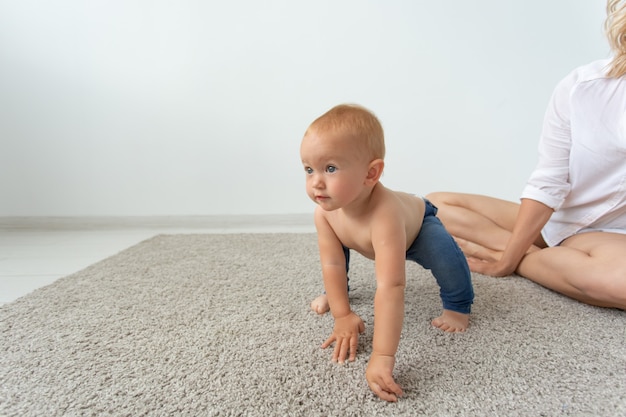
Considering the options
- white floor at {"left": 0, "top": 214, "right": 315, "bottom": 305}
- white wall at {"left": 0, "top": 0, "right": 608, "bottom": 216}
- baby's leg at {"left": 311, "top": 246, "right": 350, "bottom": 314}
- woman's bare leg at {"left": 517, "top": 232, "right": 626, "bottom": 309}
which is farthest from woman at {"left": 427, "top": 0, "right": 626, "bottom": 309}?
white floor at {"left": 0, "top": 214, "right": 315, "bottom": 305}

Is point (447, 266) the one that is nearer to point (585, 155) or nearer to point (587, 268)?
point (587, 268)

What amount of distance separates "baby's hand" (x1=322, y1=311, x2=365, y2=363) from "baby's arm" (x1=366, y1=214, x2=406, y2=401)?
67 mm

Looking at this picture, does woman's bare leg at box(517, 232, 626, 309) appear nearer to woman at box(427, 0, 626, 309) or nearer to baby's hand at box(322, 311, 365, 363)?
woman at box(427, 0, 626, 309)

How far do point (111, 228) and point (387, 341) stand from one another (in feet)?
5.32

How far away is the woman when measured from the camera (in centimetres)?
86

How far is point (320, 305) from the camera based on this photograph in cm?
87

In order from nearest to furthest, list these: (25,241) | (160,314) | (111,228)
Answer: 1. (160,314)
2. (25,241)
3. (111,228)

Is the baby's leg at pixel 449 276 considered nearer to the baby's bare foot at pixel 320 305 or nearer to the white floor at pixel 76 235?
the baby's bare foot at pixel 320 305

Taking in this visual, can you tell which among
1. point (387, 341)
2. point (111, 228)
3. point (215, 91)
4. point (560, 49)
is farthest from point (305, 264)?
point (560, 49)

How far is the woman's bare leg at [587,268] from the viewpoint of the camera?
32.4 inches

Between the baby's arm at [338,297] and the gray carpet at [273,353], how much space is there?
0.08 ft

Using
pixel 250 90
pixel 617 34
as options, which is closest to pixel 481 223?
pixel 617 34

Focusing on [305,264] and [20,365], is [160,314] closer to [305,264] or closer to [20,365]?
[20,365]

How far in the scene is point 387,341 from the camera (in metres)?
0.61
